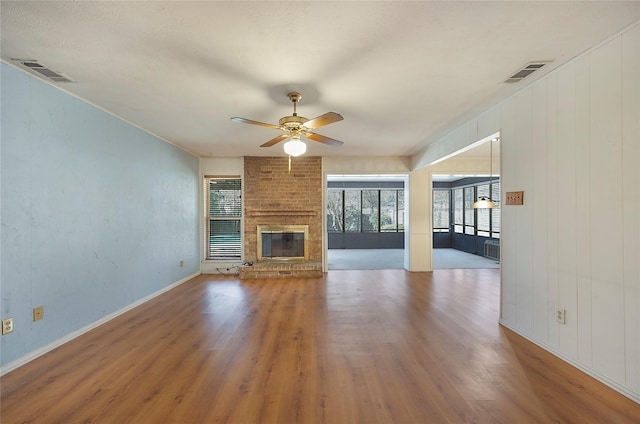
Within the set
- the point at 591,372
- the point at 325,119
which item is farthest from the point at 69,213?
the point at 591,372

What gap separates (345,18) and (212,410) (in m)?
2.62

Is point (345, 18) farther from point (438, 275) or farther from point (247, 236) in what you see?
point (438, 275)

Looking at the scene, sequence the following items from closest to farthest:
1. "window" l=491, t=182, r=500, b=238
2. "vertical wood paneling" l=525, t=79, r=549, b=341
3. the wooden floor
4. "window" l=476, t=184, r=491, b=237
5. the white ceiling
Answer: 1. the white ceiling
2. the wooden floor
3. "vertical wood paneling" l=525, t=79, r=549, b=341
4. "window" l=491, t=182, r=500, b=238
5. "window" l=476, t=184, r=491, b=237

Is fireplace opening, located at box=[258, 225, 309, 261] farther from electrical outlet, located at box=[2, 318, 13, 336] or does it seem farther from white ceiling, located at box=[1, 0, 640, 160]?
electrical outlet, located at box=[2, 318, 13, 336]

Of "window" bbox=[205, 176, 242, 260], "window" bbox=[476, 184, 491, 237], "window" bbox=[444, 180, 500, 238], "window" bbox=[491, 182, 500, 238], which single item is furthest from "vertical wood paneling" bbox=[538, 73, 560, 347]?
"window" bbox=[476, 184, 491, 237]

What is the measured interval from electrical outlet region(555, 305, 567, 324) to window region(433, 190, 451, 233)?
7.80 m

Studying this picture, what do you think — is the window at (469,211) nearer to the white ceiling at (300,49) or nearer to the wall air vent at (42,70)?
the white ceiling at (300,49)

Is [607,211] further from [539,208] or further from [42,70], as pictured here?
[42,70]

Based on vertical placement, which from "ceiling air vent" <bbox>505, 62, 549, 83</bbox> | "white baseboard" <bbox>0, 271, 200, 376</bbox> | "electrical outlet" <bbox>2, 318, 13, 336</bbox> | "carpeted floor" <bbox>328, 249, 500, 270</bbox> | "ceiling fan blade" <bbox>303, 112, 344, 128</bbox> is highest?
"ceiling air vent" <bbox>505, 62, 549, 83</bbox>

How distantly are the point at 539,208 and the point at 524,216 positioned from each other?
203 millimetres

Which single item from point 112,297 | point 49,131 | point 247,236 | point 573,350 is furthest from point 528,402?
point 247,236

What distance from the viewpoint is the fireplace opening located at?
18.5 feet

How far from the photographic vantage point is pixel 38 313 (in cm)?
232

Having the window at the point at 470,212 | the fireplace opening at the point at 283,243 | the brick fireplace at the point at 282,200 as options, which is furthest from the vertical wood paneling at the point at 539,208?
the window at the point at 470,212
